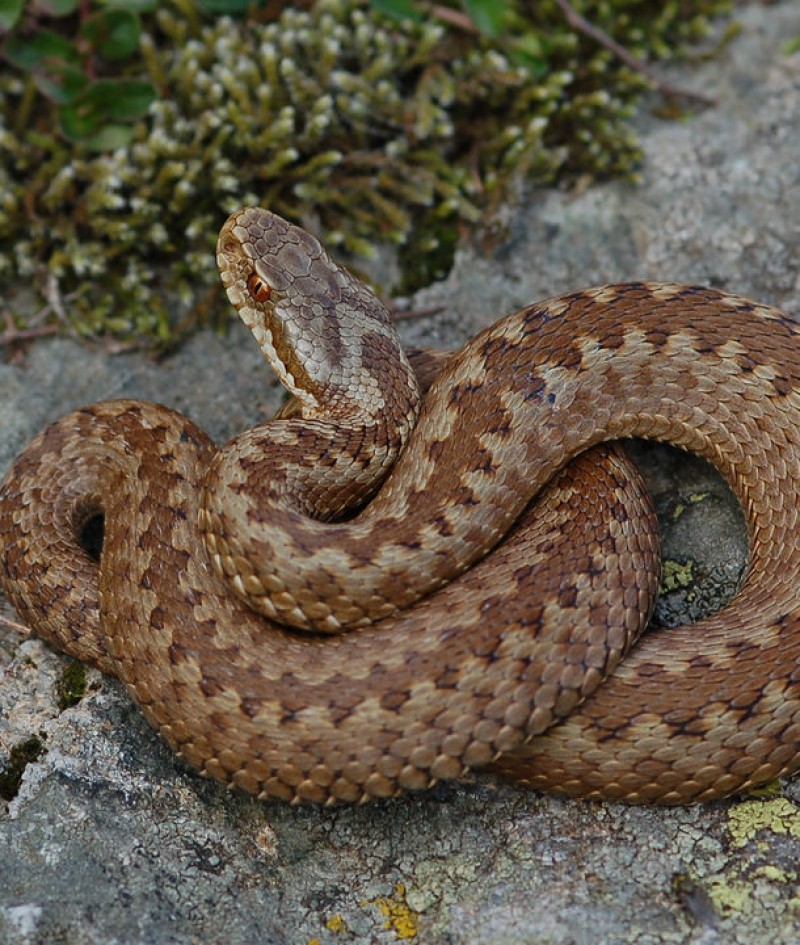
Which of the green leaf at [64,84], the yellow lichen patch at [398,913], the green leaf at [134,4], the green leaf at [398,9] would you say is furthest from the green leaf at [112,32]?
the yellow lichen patch at [398,913]

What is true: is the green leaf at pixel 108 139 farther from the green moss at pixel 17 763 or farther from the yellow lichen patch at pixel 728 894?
the yellow lichen patch at pixel 728 894

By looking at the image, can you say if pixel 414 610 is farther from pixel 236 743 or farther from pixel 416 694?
pixel 236 743

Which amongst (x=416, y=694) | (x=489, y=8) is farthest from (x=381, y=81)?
(x=416, y=694)

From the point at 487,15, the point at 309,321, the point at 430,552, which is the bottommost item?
the point at 430,552

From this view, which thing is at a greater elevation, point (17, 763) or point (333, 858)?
point (17, 763)

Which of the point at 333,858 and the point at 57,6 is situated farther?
the point at 57,6

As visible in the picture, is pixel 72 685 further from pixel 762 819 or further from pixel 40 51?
pixel 40 51

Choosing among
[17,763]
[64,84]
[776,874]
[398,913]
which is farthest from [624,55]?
[17,763]
